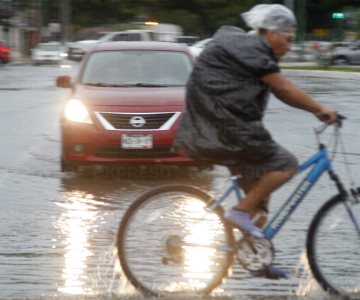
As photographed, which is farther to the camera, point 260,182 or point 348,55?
point 348,55

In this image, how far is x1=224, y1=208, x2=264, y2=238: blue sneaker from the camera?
18.1 feet

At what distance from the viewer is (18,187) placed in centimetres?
1050

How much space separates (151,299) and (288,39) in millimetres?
1566

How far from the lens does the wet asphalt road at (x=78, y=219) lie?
6.02 meters

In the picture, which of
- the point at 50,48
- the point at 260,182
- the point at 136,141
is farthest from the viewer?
the point at 50,48

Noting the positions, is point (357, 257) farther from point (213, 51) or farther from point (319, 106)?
point (213, 51)

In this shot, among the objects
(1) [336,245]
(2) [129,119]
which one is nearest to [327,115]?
(1) [336,245]

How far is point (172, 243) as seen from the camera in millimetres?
5668

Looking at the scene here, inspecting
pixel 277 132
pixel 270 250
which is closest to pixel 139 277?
pixel 270 250

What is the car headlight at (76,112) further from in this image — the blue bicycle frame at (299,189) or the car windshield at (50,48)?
the car windshield at (50,48)

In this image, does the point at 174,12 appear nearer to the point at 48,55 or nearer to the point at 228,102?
the point at 48,55

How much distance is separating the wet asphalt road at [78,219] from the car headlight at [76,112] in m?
0.65

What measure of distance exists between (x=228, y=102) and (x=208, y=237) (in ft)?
2.39

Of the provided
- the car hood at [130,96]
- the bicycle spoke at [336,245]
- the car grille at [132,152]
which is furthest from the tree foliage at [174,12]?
the bicycle spoke at [336,245]
